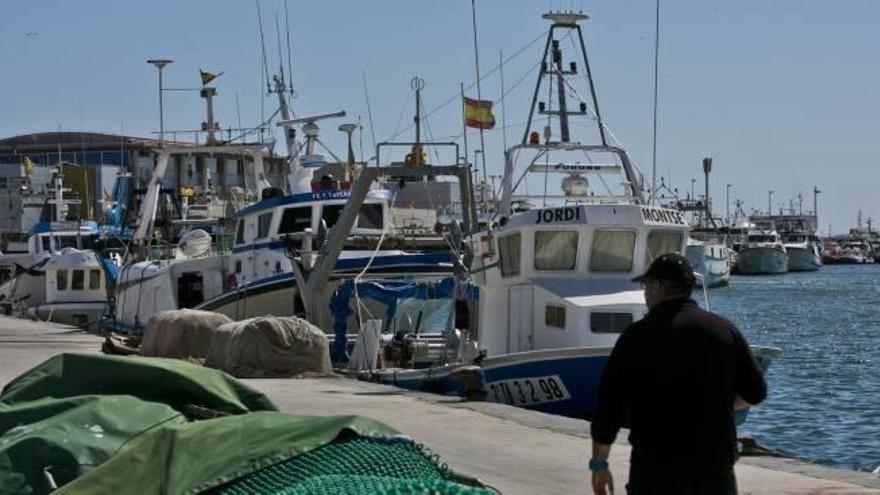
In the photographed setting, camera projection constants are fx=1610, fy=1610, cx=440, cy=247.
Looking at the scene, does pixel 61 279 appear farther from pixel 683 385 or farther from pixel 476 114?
pixel 683 385

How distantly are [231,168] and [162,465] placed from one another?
241 ft

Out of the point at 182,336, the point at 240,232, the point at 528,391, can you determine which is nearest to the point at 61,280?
the point at 240,232

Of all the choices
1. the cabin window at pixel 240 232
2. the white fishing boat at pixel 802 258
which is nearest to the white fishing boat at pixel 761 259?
the white fishing boat at pixel 802 258

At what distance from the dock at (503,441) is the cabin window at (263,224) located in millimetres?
9246

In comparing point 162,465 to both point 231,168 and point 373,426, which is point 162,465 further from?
point 231,168

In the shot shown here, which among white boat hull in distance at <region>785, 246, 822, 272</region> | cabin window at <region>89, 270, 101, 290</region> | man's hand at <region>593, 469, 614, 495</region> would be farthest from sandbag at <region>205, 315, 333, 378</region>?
white boat hull in distance at <region>785, 246, 822, 272</region>

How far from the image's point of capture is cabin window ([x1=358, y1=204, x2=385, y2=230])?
2847 centimetres

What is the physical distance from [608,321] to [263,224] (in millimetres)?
12793

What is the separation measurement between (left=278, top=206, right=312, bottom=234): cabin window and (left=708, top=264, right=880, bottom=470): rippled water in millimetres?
8484

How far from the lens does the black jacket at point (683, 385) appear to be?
6.16 m

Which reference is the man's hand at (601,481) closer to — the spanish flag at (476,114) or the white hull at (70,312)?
the spanish flag at (476,114)

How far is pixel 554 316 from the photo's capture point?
17.7 m

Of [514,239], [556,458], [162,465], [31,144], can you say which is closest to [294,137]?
[514,239]

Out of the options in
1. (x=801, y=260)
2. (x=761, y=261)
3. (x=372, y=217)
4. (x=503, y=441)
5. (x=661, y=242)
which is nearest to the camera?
(x=503, y=441)
